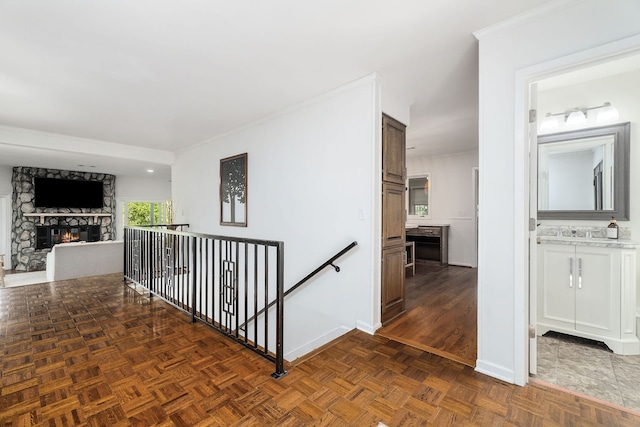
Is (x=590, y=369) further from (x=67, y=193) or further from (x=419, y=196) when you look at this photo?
(x=67, y=193)

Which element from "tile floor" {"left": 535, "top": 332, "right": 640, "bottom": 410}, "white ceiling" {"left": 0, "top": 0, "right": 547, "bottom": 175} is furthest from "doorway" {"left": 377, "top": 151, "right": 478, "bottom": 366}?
"white ceiling" {"left": 0, "top": 0, "right": 547, "bottom": 175}

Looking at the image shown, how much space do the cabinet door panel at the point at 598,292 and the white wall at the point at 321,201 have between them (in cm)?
179

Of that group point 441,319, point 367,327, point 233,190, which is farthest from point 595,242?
point 233,190

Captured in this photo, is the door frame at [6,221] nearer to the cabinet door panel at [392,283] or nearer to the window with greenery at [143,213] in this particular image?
the window with greenery at [143,213]

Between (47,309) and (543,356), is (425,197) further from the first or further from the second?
(47,309)

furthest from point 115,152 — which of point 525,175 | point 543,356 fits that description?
point 543,356

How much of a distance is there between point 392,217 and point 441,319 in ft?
3.85

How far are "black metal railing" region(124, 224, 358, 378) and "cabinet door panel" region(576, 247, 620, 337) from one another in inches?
80.0

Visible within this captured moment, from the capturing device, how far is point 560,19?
1.77 meters

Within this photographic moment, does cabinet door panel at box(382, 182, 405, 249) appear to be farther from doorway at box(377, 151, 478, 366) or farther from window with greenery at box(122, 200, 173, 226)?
window with greenery at box(122, 200, 173, 226)

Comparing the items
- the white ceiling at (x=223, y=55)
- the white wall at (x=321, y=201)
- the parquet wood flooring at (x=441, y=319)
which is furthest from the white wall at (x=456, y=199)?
the white wall at (x=321, y=201)

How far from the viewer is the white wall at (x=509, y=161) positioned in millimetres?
1768

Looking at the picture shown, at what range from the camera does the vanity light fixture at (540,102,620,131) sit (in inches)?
107

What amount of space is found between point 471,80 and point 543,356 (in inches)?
101
